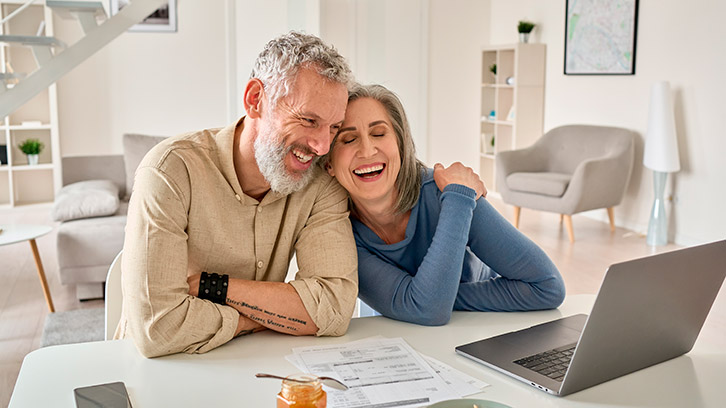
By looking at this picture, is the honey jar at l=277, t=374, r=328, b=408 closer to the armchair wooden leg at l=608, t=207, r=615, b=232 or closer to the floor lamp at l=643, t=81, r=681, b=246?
the floor lamp at l=643, t=81, r=681, b=246

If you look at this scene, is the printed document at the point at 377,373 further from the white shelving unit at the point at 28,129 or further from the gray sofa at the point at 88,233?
the white shelving unit at the point at 28,129

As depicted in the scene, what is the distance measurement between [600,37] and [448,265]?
212 inches

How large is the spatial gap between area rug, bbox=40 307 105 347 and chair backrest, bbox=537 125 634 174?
4.10m

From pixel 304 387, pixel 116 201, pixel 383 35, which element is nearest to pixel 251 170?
pixel 304 387

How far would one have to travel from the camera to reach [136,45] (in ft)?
24.5

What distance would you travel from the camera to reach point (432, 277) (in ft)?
5.27

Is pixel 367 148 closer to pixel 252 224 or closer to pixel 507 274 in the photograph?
pixel 252 224

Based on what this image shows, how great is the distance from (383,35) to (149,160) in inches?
114

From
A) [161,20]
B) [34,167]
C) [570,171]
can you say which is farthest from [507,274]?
[161,20]

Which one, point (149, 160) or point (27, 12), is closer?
point (149, 160)

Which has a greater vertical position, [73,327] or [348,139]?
[348,139]

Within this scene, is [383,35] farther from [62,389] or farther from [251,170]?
[62,389]

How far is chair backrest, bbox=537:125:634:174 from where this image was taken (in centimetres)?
596

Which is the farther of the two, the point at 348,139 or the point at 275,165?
the point at 348,139
